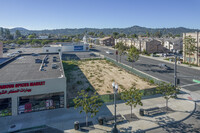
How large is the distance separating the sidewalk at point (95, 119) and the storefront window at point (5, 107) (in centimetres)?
69

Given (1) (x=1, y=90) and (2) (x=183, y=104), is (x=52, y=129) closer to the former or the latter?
(1) (x=1, y=90)

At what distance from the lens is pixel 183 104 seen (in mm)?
23500

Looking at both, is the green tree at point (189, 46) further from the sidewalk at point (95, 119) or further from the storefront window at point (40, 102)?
the storefront window at point (40, 102)

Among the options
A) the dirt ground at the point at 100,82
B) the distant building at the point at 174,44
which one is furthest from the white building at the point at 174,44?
the dirt ground at the point at 100,82

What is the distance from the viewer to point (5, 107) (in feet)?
66.4

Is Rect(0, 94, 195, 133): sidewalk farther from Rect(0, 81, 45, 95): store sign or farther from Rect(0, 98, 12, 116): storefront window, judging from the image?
Rect(0, 81, 45, 95): store sign

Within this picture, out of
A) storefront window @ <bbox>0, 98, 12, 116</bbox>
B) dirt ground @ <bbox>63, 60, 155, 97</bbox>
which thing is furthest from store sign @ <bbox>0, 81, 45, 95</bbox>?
dirt ground @ <bbox>63, 60, 155, 97</bbox>

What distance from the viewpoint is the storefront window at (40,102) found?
68.9 ft

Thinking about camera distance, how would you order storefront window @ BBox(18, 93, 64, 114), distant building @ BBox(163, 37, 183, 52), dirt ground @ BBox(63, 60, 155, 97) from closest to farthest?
1. storefront window @ BBox(18, 93, 64, 114)
2. dirt ground @ BBox(63, 60, 155, 97)
3. distant building @ BBox(163, 37, 183, 52)

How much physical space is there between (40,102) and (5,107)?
14.7 ft

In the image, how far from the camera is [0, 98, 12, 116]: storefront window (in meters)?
20.0

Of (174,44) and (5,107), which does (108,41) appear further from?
(5,107)

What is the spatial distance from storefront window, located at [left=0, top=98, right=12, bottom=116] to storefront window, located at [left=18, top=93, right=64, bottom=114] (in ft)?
4.40

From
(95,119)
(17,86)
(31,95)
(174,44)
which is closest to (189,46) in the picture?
(174,44)
